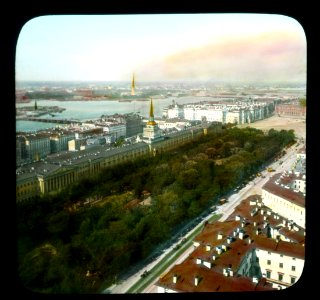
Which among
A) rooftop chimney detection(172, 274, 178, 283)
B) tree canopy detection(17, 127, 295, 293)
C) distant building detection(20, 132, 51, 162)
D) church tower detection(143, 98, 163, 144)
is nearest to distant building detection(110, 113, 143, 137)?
church tower detection(143, 98, 163, 144)

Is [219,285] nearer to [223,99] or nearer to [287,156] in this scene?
[287,156]

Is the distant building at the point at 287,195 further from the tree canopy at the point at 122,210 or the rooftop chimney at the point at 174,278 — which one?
the rooftop chimney at the point at 174,278

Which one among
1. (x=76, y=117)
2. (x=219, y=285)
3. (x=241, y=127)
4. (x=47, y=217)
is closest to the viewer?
(x=219, y=285)

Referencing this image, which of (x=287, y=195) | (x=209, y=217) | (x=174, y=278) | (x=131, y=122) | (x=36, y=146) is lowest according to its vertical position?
(x=174, y=278)

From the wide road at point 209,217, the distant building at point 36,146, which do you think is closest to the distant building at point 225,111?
the wide road at point 209,217

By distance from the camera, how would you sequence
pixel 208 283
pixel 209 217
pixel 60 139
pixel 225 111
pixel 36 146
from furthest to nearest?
pixel 225 111 → pixel 209 217 → pixel 60 139 → pixel 36 146 → pixel 208 283

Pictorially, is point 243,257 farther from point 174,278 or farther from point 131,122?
point 131,122

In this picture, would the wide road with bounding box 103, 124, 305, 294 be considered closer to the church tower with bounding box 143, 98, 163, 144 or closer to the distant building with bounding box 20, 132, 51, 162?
the church tower with bounding box 143, 98, 163, 144

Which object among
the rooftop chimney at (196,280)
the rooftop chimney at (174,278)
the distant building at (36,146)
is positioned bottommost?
the rooftop chimney at (174,278)

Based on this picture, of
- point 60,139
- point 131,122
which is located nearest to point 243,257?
point 131,122

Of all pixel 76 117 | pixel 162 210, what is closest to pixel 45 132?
pixel 76 117

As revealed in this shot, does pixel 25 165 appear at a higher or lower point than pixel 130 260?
higher
